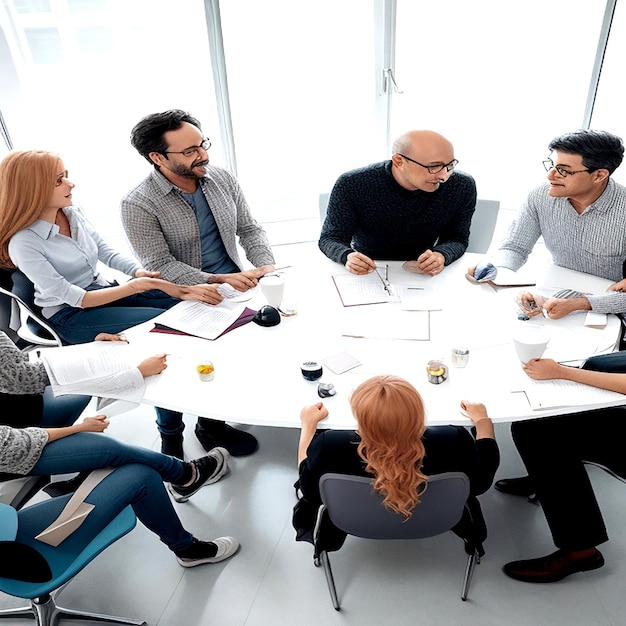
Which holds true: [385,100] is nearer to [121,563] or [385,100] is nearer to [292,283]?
[292,283]

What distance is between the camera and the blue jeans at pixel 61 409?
2.03m

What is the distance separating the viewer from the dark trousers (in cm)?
178

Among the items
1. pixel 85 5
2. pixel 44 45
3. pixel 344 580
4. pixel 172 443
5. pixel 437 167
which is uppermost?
pixel 85 5

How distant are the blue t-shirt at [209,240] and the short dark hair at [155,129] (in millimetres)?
267

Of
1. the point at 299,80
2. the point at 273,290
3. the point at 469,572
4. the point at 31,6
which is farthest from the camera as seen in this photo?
the point at 299,80

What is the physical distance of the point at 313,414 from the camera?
1.54 m

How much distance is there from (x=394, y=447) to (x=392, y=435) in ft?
0.12

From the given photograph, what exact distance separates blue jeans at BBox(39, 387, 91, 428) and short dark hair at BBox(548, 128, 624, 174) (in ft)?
7.58

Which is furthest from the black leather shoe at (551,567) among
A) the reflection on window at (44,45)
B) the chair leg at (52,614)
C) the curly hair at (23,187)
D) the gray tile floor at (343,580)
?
the reflection on window at (44,45)

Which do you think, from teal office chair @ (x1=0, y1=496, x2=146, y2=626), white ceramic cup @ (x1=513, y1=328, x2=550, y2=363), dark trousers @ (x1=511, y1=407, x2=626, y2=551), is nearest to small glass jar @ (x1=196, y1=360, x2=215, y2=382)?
teal office chair @ (x1=0, y1=496, x2=146, y2=626)

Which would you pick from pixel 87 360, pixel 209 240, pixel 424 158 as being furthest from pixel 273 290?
pixel 424 158

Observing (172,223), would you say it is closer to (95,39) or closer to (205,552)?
(205,552)

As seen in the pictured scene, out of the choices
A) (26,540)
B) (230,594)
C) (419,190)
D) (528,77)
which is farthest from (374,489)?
(528,77)

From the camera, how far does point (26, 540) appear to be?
1.54m
